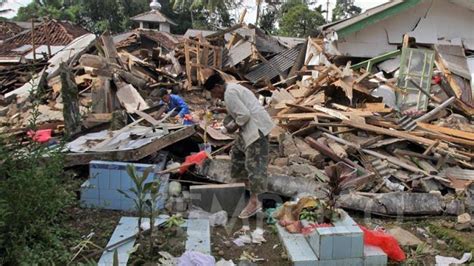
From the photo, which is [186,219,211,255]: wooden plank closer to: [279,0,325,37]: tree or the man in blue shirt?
→ the man in blue shirt

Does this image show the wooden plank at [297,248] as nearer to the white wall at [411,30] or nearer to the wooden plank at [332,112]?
the wooden plank at [332,112]

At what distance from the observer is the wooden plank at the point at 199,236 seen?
4445 millimetres

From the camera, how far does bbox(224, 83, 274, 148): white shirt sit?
5508 millimetres

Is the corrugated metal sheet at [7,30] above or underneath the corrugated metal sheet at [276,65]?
above

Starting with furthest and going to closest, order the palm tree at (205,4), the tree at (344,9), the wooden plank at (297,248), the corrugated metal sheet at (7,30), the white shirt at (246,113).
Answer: the tree at (344,9)
the palm tree at (205,4)
the corrugated metal sheet at (7,30)
the white shirt at (246,113)
the wooden plank at (297,248)

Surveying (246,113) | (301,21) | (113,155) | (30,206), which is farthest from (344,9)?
(30,206)

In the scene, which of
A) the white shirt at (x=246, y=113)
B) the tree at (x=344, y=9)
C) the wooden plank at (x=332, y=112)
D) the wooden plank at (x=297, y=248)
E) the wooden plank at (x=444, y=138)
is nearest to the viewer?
the wooden plank at (x=297, y=248)

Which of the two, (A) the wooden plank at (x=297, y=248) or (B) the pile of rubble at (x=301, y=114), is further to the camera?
(B) the pile of rubble at (x=301, y=114)

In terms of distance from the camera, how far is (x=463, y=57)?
11625 mm

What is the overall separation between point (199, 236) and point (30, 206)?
1.73 m

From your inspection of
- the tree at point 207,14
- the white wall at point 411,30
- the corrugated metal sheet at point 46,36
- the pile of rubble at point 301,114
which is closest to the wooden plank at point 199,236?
the pile of rubble at point 301,114

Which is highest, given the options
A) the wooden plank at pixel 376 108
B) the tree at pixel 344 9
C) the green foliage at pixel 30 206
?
the tree at pixel 344 9

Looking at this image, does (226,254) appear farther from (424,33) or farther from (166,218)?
(424,33)

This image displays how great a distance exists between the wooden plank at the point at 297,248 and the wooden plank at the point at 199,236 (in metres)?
0.79
